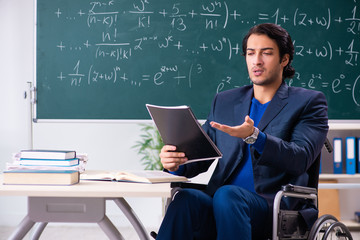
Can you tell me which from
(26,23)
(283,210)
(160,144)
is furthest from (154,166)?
(283,210)

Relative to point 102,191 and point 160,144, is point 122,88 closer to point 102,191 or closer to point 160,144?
point 160,144

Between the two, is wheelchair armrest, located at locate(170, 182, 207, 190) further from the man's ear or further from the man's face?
the man's ear

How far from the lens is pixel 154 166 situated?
393 cm

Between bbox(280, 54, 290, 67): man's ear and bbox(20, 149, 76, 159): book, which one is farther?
bbox(280, 54, 290, 67): man's ear

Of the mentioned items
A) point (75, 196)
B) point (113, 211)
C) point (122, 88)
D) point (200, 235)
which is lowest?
point (113, 211)

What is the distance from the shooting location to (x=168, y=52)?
3625 millimetres

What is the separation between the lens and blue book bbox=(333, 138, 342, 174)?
3863 millimetres

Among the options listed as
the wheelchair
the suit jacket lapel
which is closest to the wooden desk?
the wheelchair

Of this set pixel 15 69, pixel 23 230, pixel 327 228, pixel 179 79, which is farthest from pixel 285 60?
pixel 15 69

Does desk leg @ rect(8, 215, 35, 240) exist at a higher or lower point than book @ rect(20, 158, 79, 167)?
lower

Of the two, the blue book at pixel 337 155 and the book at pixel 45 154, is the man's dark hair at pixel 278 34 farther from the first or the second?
the blue book at pixel 337 155

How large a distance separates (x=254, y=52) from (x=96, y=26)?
6.29ft

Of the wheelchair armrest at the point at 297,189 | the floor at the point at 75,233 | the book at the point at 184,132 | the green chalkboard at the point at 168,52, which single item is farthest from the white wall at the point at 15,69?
the wheelchair armrest at the point at 297,189

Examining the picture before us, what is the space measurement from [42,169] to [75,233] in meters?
2.38
